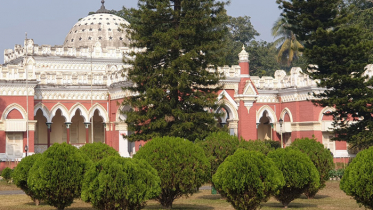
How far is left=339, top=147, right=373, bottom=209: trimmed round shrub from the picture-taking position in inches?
547

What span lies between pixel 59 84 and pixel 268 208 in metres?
21.4

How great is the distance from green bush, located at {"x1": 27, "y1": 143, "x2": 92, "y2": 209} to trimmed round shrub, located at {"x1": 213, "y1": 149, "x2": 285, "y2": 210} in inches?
132

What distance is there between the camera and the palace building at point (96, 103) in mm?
34406

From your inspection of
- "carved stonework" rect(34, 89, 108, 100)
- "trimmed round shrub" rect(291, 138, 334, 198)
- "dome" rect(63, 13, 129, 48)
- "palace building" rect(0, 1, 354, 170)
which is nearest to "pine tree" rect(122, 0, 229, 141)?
"trimmed round shrub" rect(291, 138, 334, 198)

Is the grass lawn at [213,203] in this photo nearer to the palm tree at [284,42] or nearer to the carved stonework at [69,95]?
the carved stonework at [69,95]

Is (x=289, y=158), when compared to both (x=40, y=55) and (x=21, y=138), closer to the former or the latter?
(x=21, y=138)

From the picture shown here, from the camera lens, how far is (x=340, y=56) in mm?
28062

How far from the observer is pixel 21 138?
3462cm

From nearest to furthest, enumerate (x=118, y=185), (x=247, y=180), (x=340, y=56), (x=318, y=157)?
(x=118, y=185) → (x=247, y=180) → (x=318, y=157) → (x=340, y=56)

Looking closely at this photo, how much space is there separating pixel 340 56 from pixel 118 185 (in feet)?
55.6

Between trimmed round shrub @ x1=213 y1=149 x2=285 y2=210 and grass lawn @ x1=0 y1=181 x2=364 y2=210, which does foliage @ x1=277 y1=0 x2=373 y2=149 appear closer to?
grass lawn @ x1=0 y1=181 x2=364 y2=210

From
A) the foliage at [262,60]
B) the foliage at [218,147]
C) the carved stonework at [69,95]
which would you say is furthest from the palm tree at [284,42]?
the foliage at [218,147]

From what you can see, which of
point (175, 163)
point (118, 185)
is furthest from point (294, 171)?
point (118, 185)

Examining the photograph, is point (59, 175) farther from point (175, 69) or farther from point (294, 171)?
point (175, 69)
